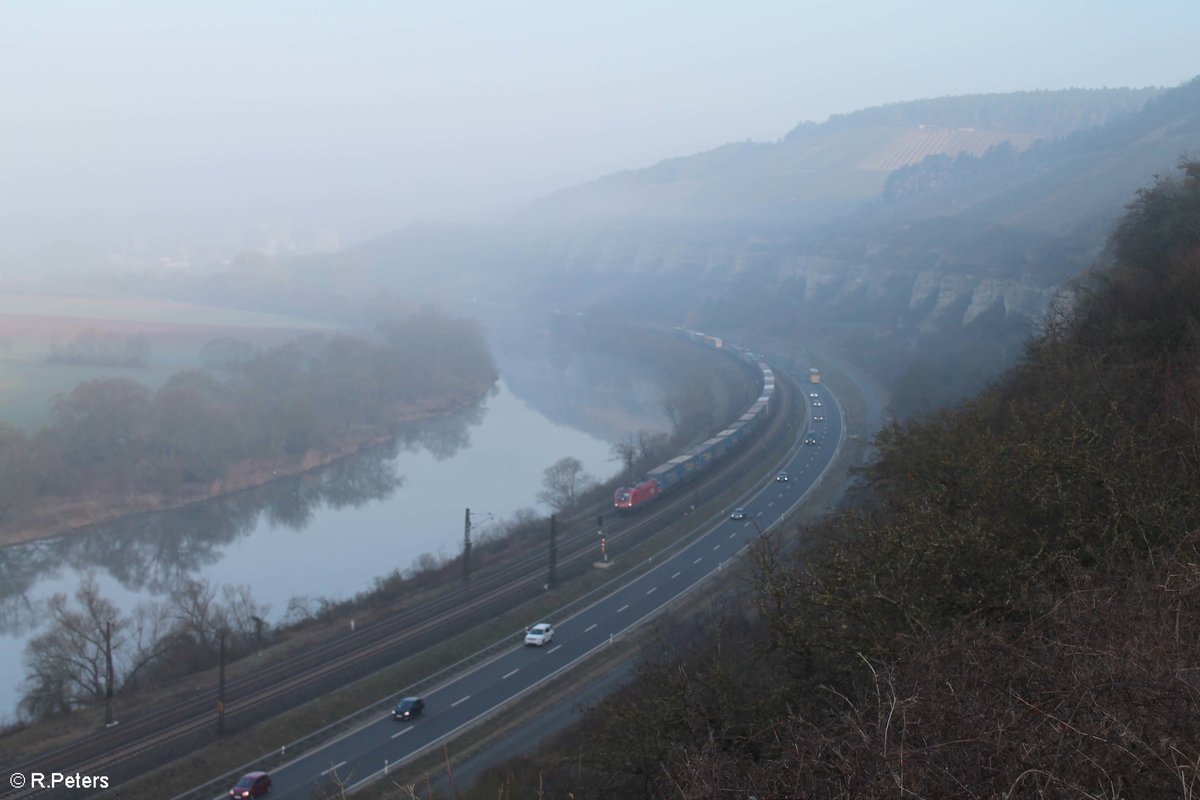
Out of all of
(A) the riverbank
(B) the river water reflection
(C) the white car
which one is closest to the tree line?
(A) the riverbank

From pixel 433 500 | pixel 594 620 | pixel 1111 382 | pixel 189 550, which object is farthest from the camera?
A: pixel 433 500

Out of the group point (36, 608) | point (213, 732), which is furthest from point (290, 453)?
point (213, 732)

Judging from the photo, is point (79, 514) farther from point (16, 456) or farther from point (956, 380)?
point (956, 380)

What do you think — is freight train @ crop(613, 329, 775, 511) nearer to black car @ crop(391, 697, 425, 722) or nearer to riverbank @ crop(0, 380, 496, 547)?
black car @ crop(391, 697, 425, 722)

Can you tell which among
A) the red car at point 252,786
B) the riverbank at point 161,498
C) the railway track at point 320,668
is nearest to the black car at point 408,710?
the railway track at point 320,668

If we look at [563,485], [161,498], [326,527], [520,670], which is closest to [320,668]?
[520,670]

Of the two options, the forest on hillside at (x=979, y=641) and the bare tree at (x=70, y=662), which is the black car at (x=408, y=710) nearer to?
the forest on hillside at (x=979, y=641)

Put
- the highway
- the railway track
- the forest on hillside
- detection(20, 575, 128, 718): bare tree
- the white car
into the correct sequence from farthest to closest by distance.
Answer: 1. the white car
2. detection(20, 575, 128, 718): bare tree
3. the railway track
4. the highway
5. the forest on hillside

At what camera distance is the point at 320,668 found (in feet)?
23.3

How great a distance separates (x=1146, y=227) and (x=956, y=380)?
677 centimetres

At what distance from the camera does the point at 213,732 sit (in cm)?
578

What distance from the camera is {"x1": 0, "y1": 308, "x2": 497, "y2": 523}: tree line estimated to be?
46.0 ft

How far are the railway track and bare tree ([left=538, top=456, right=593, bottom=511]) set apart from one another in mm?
1342

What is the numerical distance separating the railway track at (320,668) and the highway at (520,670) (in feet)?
2.16
